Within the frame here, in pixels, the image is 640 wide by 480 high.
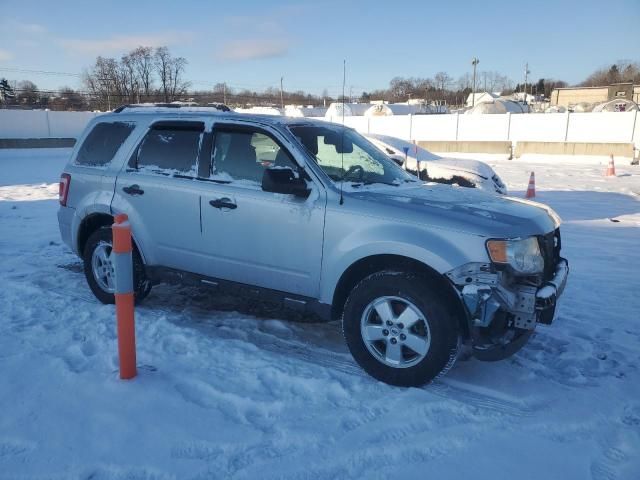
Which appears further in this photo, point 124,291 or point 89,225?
point 89,225

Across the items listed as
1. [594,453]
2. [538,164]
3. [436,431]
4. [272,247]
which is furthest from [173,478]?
[538,164]

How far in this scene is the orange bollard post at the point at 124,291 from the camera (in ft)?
11.5

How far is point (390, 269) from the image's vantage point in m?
3.64

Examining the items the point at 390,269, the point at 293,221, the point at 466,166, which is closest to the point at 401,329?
the point at 390,269

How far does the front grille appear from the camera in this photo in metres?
3.68

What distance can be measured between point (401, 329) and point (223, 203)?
69.7 inches

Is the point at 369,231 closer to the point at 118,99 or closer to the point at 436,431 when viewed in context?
the point at 436,431

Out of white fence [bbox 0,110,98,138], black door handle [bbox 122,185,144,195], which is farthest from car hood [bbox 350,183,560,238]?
white fence [bbox 0,110,98,138]

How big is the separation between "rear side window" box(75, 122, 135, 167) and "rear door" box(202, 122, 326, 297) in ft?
3.98

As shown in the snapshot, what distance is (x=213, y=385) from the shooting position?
3.58 meters

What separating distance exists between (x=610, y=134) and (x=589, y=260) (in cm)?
2233

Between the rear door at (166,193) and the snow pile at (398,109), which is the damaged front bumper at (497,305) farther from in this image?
the snow pile at (398,109)

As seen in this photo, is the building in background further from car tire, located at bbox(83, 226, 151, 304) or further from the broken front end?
car tire, located at bbox(83, 226, 151, 304)

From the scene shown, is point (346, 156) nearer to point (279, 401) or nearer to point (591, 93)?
point (279, 401)
